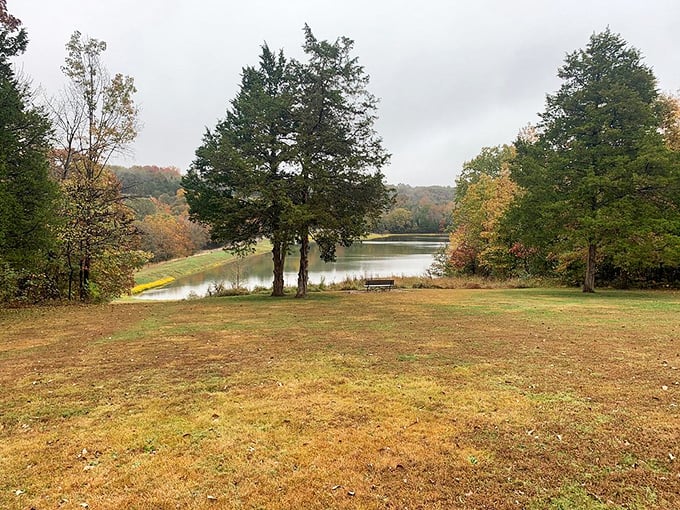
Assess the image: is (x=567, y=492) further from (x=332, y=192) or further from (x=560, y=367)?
(x=332, y=192)

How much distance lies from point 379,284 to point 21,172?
1519 cm

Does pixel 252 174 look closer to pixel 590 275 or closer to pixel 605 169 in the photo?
pixel 605 169

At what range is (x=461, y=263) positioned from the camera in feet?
107

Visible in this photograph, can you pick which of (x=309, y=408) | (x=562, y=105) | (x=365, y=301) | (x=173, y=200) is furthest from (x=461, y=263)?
(x=173, y=200)

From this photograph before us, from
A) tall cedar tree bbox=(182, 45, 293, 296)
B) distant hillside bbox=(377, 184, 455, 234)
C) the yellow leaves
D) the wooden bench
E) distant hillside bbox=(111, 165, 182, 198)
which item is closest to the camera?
tall cedar tree bbox=(182, 45, 293, 296)

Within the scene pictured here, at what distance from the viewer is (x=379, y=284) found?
68.9ft

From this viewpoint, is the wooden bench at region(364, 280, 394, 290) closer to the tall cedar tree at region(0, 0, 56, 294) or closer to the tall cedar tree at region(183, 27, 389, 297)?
the tall cedar tree at region(183, 27, 389, 297)

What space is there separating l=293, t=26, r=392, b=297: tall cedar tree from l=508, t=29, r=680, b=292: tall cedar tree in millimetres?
7270

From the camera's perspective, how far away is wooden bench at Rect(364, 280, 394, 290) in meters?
20.9

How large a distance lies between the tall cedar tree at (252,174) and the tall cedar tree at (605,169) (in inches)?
429

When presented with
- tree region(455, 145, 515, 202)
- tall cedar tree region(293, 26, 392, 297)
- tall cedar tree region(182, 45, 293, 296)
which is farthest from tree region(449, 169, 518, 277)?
tall cedar tree region(182, 45, 293, 296)

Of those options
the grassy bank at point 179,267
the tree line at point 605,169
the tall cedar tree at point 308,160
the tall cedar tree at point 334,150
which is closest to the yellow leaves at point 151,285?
the grassy bank at point 179,267

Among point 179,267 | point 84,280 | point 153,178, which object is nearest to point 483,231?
point 84,280

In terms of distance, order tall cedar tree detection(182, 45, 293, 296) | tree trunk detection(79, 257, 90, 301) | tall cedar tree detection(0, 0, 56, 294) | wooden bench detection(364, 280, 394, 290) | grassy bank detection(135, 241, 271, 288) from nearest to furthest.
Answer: tall cedar tree detection(0, 0, 56, 294), tall cedar tree detection(182, 45, 293, 296), tree trunk detection(79, 257, 90, 301), wooden bench detection(364, 280, 394, 290), grassy bank detection(135, 241, 271, 288)
